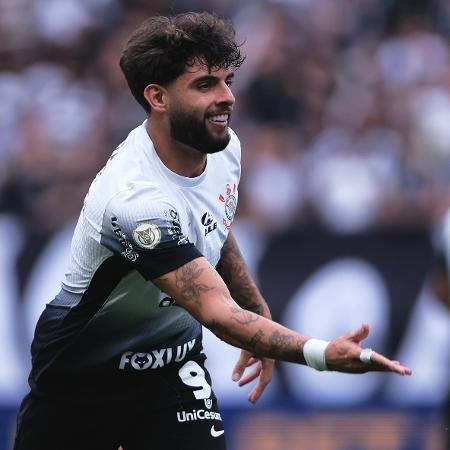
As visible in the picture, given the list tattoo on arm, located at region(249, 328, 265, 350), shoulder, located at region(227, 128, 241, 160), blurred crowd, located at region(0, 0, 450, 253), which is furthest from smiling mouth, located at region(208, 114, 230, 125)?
blurred crowd, located at region(0, 0, 450, 253)

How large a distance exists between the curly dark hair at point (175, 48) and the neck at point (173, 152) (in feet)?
0.53

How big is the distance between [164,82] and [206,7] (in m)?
5.56

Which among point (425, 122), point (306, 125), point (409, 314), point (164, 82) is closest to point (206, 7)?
point (306, 125)

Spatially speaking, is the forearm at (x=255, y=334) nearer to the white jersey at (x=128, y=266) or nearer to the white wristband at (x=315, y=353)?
the white wristband at (x=315, y=353)

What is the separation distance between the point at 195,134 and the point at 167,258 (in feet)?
1.97

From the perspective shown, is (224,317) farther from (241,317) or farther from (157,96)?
(157,96)

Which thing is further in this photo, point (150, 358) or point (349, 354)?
point (150, 358)

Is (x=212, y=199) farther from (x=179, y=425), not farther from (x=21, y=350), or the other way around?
(x=21, y=350)

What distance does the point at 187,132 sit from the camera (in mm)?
4875

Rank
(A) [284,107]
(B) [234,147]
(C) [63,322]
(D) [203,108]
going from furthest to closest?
(A) [284,107] < (B) [234,147] < (C) [63,322] < (D) [203,108]

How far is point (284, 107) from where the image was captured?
9852 millimetres

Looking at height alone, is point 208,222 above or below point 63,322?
above

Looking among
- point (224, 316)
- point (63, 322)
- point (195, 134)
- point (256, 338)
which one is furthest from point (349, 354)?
point (63, 322)

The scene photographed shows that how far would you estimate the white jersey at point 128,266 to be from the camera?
468 cm
